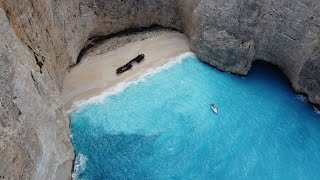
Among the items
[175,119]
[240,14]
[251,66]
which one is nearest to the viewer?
[175,119]

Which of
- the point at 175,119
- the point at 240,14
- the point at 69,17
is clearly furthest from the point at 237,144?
the point at 69,17

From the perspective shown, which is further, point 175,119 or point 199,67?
point 199,67

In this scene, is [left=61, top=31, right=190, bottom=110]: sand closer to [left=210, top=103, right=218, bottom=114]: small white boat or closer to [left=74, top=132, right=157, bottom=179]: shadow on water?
[left=74, top=132, right=157, bottom=179]: shadow on water

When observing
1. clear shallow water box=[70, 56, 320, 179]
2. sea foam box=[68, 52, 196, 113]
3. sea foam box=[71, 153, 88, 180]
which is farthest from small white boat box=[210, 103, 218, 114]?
sea foam box=[71, 153, 88, 180]

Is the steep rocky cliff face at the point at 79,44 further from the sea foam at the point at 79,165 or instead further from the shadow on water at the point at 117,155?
the shadow on water at the point at 117,155

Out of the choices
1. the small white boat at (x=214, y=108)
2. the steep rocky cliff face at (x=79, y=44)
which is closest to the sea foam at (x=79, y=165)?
the steep rocky cliff face at (x=79, y=44)

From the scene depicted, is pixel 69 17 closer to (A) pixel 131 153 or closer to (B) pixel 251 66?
(A) pixel 131 153

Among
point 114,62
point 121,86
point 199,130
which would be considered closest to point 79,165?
point 121,86
